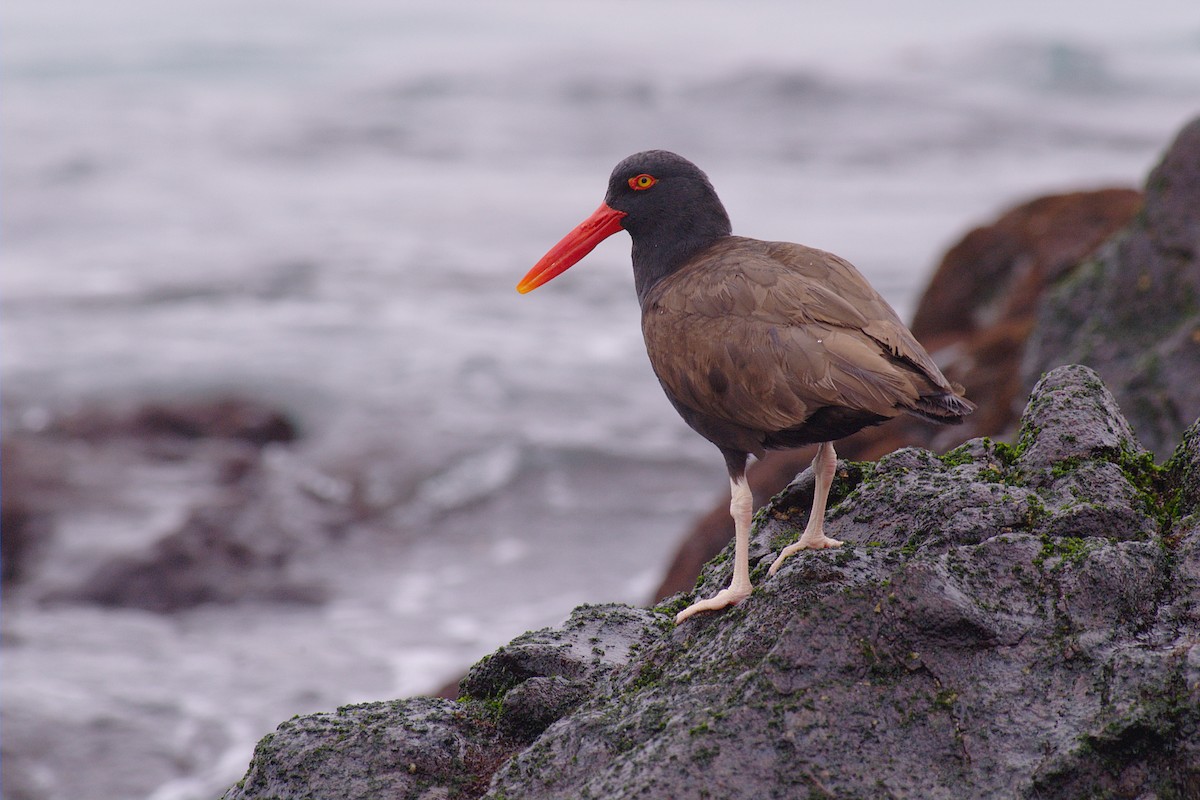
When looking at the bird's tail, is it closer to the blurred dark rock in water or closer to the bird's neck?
the bird's neck

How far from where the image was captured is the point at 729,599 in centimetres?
358

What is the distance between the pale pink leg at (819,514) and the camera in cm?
373

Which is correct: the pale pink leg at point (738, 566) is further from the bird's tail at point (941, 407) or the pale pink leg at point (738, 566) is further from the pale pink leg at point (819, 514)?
the bird's tail at point (941, 407)

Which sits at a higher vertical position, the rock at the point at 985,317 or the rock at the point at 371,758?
the rock at the point at 985,317

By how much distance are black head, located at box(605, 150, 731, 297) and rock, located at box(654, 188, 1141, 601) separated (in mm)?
3489

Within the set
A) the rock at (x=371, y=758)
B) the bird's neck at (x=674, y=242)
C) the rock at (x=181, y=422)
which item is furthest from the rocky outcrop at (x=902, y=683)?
the rock at (x=181, y=422)

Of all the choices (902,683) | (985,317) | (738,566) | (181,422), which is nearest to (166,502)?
(181,422)

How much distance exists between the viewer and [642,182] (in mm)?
4605

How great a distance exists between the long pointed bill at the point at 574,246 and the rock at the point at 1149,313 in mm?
3133

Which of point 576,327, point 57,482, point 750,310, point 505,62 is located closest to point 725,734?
point 750,310

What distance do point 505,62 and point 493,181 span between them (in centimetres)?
1696

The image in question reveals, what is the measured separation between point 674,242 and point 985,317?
6704 mm

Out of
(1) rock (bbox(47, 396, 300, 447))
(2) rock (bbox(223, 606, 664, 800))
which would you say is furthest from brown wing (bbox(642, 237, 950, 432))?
(1) rock (bbox(47, 396, 300, 447))

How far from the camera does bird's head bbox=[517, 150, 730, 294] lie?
14.8 feet
